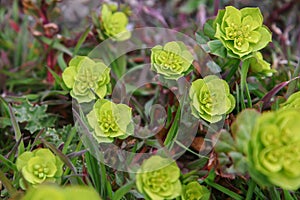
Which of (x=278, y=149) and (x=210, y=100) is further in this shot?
→ (x=210, y=100)

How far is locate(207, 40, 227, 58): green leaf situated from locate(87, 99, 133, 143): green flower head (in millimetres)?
212

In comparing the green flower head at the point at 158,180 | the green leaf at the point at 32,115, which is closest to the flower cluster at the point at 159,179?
the green flower head at the point at 158,180

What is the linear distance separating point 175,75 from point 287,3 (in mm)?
919

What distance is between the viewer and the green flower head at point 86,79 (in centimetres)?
99

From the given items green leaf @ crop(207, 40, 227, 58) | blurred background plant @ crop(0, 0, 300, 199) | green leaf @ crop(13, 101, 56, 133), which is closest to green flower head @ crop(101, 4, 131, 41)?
blurred background plant @ crop(0, 0, 300, 199)

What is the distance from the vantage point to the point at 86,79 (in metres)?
1.00

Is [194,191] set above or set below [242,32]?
below

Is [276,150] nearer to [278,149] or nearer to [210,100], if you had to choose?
[278,149]

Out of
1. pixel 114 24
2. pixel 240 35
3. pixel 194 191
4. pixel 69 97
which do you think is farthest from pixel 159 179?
pixel 114 24

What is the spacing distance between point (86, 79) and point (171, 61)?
185 mm

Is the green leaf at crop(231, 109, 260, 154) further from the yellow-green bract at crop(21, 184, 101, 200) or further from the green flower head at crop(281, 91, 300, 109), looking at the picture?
the yellow-green bract at crop(21, 184, 101, 200)

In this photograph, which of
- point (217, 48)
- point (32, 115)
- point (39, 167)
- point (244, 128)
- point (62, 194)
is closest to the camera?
point (62, 194)

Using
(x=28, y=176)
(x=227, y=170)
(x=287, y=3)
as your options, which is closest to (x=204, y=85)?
(x=227, y=170)

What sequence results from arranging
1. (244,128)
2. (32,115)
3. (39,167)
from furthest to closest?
(32,115), (39,167), (244,128)
